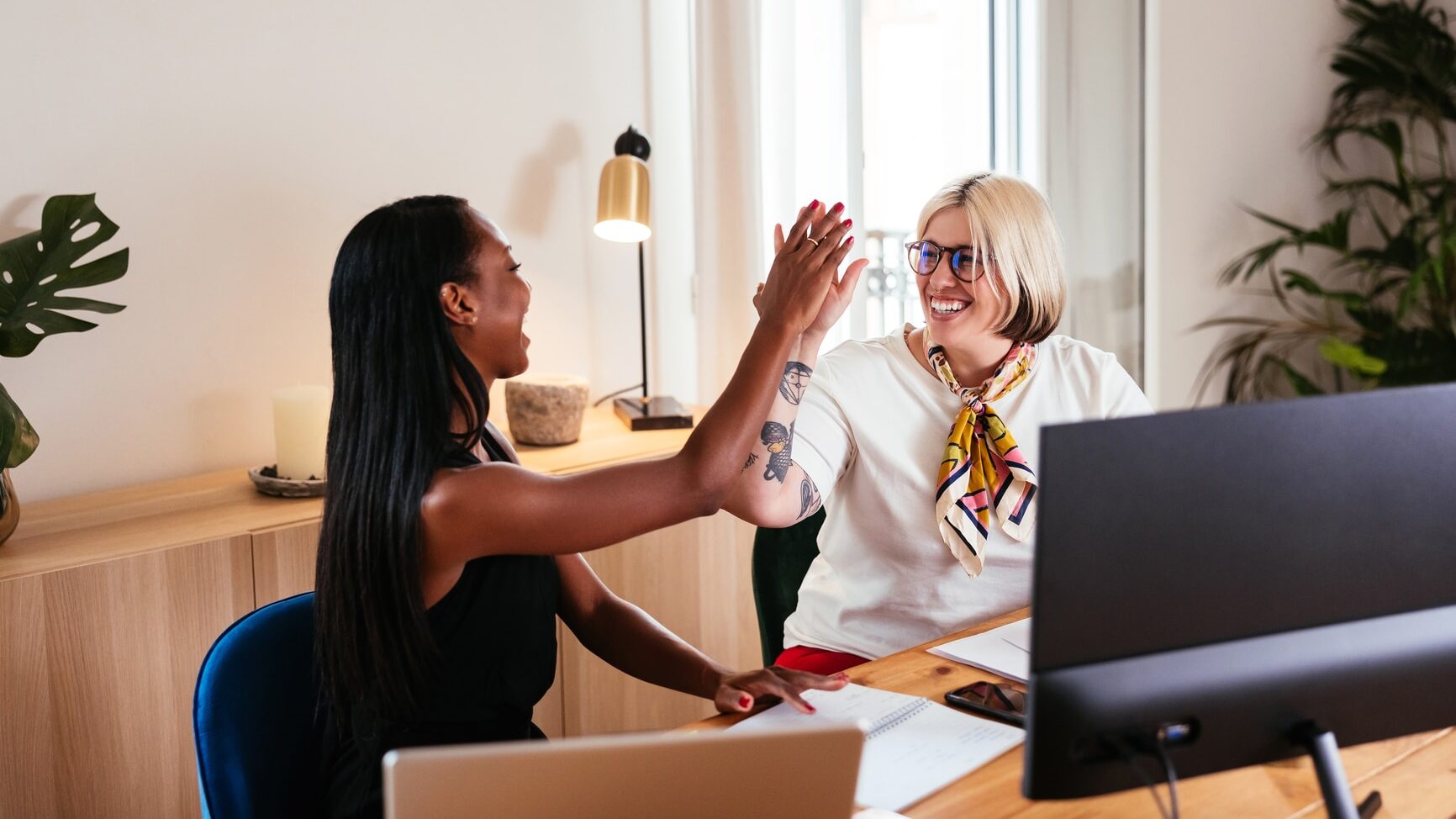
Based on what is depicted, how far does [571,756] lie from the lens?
77cm

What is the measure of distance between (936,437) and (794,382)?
27 centimetres

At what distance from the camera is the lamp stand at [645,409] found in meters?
2.68

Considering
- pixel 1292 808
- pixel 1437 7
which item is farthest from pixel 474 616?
pixel 1437 7

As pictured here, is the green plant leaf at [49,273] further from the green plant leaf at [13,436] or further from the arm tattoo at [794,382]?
the arm tattoo at [794,382]

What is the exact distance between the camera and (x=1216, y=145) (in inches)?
155

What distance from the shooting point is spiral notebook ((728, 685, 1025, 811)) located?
3.82 ft

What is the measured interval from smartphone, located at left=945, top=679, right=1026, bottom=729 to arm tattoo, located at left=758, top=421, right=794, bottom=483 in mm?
441

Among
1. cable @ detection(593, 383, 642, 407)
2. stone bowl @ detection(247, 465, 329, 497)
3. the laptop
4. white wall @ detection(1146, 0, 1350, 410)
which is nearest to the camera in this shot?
the laptop

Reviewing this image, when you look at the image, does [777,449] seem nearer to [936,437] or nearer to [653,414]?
[936,437]

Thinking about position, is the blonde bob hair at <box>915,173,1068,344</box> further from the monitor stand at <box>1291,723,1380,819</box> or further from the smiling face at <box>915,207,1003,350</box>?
the monitor stand at <box>1291,723,1380,819</box>

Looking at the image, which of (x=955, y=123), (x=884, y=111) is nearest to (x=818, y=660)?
(x=884, y=111)

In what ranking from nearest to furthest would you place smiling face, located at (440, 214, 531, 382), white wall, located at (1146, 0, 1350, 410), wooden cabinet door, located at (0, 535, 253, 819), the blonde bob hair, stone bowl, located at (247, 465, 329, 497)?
1. smiling face, located at (440, 214, 531, 382)
2. wooden cabinet door, located at (0, 535, 253, 819)
3. the blonde bob hair
4. stone bowl, located at (247, 465, 329, 497)
5. white wall, located at (1146, 0, 1350, 410)

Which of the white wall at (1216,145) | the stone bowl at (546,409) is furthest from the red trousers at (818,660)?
the white wall at (1216,145)

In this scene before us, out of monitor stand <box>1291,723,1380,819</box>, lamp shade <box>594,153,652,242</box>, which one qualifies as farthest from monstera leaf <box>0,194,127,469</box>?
monitor stand <box>1291,723,1380,819</box>
